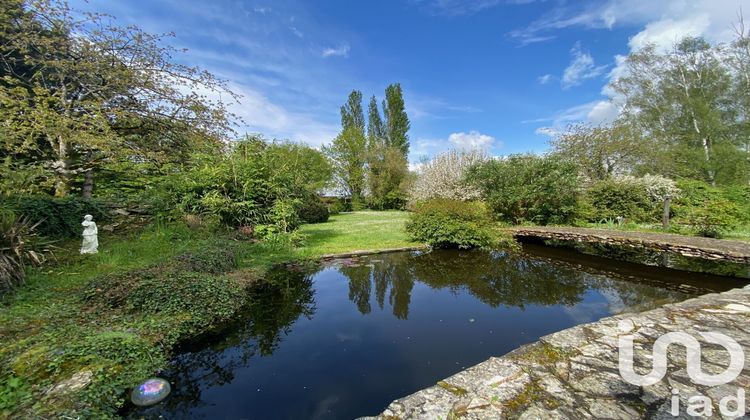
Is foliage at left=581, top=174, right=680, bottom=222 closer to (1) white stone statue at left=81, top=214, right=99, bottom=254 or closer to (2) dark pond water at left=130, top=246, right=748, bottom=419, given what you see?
(2) dark pond water at left=130, top=246, right=748, bottom=419

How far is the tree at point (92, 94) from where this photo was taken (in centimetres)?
689

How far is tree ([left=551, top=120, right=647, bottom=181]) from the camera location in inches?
545

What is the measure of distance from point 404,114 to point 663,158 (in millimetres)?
19482

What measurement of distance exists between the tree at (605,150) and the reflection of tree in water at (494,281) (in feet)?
31.2

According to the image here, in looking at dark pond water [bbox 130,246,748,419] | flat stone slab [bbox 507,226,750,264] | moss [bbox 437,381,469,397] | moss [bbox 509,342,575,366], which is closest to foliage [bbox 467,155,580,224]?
flat stone slab [bbox 507,226,750,264]

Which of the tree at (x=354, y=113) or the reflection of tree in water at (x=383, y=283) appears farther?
the tree at (x=354, y=113)

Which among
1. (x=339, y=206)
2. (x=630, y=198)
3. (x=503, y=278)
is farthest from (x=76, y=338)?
(x=339, y=206)

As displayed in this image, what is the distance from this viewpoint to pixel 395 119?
28344 mm

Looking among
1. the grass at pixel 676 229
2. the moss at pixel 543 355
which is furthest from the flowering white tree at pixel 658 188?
the moss at pixel 543 355

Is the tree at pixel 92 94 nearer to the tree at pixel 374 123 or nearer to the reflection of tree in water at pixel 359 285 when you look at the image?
the reflection of tree in water at pixel 359 285

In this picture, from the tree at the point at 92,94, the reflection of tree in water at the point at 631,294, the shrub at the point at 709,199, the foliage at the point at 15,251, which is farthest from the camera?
the shrub at the point at 709,199

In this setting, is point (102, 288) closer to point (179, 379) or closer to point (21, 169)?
point (179, 379)

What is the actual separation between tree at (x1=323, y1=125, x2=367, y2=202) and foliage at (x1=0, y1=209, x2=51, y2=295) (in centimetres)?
2266

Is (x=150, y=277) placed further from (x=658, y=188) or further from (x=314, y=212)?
(x=658, y=188)
